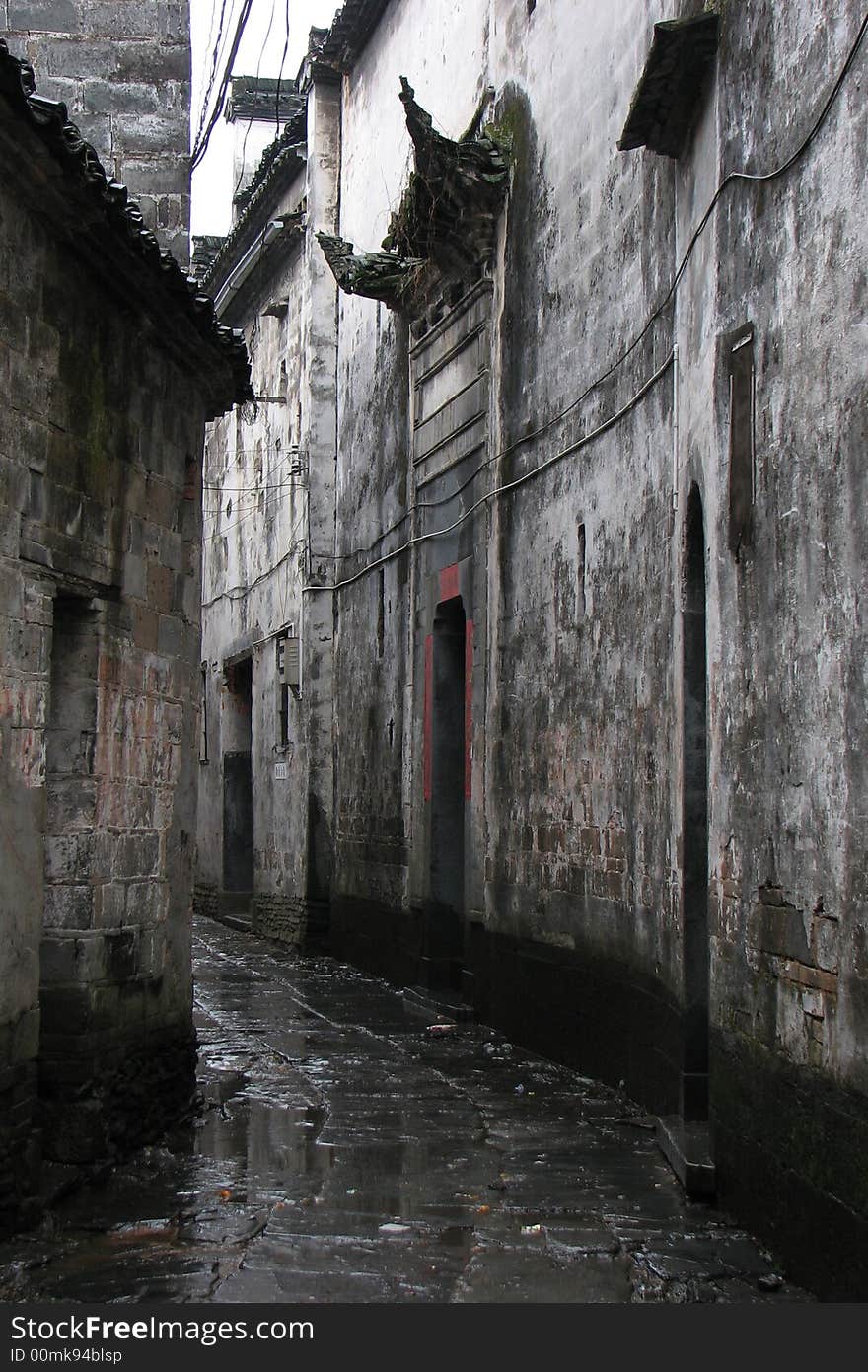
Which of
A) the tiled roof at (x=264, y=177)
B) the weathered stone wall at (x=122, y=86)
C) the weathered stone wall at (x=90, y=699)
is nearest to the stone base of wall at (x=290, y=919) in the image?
the tiled roof at (x=264, y=177)

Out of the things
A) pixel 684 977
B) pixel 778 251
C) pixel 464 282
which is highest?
pixel 464 282

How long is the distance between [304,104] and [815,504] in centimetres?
1638

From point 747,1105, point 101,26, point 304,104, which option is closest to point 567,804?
point 747,1105

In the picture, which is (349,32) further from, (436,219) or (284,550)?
(284,550)

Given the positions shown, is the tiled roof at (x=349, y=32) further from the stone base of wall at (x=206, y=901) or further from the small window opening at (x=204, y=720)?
the stone base of wall at (x=206, y=901)

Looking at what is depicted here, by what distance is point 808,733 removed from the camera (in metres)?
5.54

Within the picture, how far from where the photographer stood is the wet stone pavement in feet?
18.0

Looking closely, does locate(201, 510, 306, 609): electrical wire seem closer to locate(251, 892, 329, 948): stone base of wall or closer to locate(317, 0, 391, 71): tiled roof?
locate(251, 892, 329, 948): stone base of wall

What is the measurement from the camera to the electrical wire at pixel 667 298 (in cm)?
545

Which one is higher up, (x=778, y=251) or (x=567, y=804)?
(x=778, y=251)

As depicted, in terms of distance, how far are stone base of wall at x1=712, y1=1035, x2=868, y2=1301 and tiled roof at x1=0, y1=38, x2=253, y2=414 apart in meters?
4.49

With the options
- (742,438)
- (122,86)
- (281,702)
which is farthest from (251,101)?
(742,438)

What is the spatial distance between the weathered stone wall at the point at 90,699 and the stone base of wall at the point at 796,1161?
2.90m

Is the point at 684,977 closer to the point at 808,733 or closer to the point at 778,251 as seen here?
the point at 808,733
